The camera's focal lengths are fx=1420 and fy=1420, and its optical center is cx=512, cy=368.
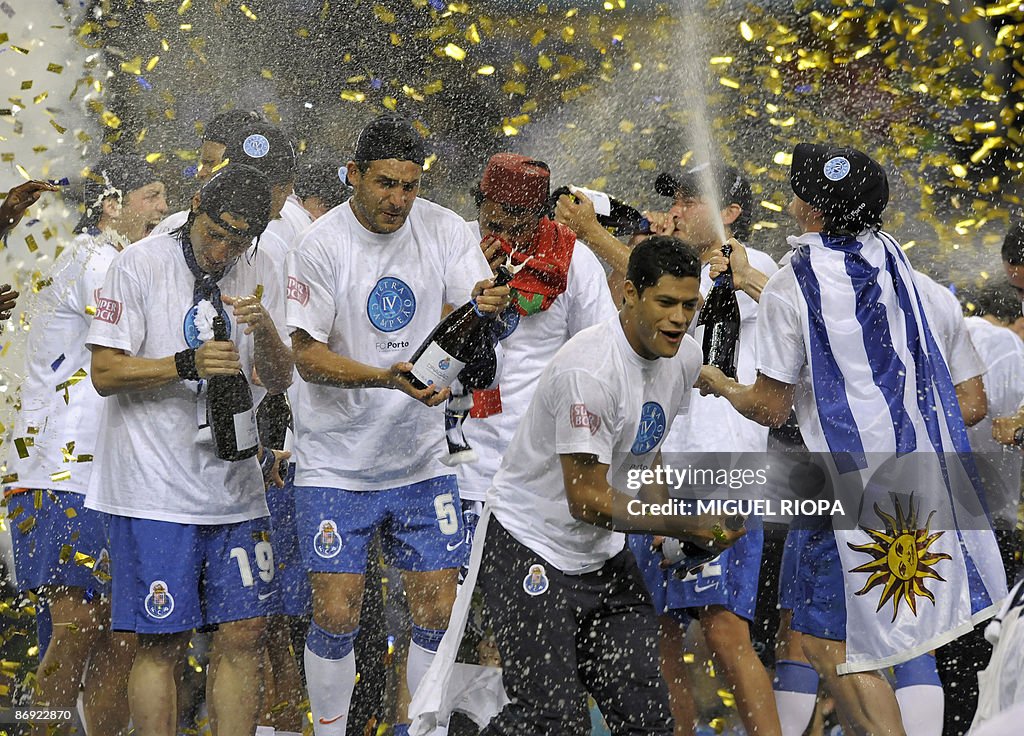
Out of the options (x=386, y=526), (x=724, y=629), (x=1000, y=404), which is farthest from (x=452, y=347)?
(x=1000, y=404)

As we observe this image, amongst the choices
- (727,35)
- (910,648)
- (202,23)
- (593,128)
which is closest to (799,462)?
(910,648)

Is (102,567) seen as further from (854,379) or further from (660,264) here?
(854,379)

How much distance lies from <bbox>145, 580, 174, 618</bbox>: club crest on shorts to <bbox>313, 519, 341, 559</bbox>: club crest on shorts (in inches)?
16.0

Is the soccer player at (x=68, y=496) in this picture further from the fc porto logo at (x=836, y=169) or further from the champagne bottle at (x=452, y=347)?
the fc porto logo at (x=836, y=169)

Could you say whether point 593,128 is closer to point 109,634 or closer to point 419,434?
point 419,434

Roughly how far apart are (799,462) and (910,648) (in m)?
0.59

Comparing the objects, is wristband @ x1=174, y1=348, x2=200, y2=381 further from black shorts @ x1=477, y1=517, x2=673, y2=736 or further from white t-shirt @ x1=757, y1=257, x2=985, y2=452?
white t-shirt @ x1=757, y1=257, x2=985, y2=452

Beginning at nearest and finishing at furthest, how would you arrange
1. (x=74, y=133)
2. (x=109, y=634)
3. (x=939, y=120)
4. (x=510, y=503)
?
(x=510, y=503) → (x=109, y=634) → (x=74, y=133) → (x=939, y=120)

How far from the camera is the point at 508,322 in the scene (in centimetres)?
393

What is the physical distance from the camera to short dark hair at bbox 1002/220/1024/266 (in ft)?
13.8

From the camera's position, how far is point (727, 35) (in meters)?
4.77

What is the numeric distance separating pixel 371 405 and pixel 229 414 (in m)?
0.40

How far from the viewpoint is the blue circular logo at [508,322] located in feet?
12.8

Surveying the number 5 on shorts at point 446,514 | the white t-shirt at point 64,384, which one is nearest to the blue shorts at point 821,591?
the number 5 on shorts at point 446,514
